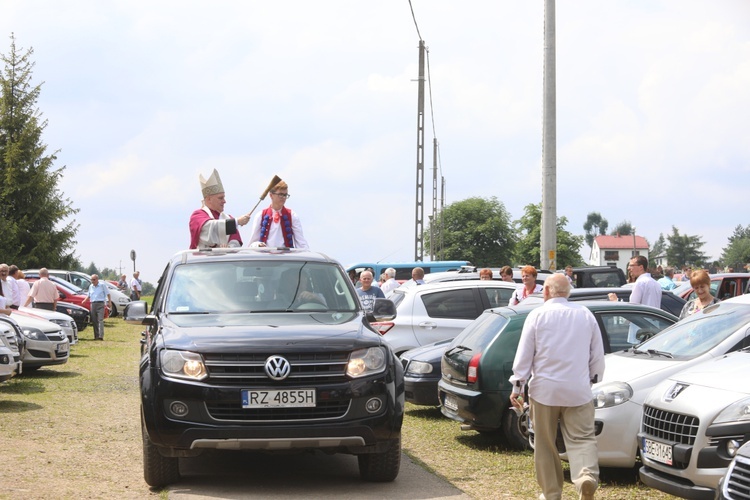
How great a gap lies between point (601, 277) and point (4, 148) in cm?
2994

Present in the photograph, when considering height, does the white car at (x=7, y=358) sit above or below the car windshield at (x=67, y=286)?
below

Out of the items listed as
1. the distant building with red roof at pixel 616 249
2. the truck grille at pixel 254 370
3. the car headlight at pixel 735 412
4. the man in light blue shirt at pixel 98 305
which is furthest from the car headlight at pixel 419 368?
the distant building with red roof at pixel 616 249

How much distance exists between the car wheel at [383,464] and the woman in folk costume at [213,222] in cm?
306

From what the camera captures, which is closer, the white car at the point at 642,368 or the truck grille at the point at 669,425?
the truck grille at the point at 669,425

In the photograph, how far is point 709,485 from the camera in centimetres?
703

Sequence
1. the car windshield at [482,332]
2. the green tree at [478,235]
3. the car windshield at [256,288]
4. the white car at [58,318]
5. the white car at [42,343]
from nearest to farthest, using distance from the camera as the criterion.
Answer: the car windshield at [256,288] → the car windshield at [482,332] → the white car at [42,343] → the white car at [58,318] → the green tree at [478,235]

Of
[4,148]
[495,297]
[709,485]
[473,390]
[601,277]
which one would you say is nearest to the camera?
[709,485]

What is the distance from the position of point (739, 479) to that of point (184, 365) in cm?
408

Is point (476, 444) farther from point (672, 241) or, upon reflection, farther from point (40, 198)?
point (672, 241)

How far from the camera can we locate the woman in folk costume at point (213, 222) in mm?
10547

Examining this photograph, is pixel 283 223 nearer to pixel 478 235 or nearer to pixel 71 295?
pixel 71 295

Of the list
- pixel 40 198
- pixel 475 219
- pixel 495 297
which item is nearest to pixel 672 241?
pixel 475 219

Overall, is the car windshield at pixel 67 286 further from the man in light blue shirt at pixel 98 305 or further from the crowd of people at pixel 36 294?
the man in light blue shirt at pixel 98 305

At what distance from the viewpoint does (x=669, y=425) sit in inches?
295
